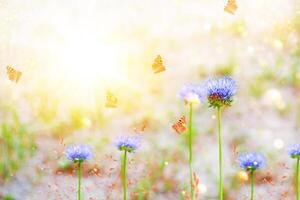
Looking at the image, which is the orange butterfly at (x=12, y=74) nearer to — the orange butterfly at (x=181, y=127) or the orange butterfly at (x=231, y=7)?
the orange butterfly at (x=181, y=127)

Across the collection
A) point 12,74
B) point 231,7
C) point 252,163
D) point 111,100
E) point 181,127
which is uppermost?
point 231,7

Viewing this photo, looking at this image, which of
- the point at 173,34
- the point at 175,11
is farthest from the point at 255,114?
the point at 175,11

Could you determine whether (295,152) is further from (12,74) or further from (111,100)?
(12,74)

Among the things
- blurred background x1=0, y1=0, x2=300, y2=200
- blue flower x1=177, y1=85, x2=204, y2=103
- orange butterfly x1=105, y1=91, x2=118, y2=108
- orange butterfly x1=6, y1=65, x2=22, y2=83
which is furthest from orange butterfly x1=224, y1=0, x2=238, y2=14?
blue flower x1=177, y1=85, x2=204, y2=103

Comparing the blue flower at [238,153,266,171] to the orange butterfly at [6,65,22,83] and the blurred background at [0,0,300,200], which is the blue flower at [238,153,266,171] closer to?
the blurred background at [0,0,300,200]

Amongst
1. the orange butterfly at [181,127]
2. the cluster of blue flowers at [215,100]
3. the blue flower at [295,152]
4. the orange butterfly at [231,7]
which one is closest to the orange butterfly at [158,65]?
the orange butterfly at [231,7]

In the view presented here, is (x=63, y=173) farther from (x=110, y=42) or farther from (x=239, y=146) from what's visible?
(x=110, y=42)

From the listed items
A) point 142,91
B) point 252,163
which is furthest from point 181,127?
point 252,163
